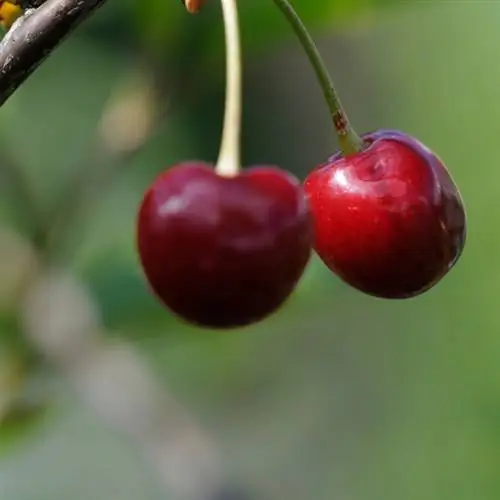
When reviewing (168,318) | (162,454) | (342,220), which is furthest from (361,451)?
(342,220)

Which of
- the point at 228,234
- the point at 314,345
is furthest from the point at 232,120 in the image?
the point at 314,345

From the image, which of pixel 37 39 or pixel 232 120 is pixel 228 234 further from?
pixel 37 39

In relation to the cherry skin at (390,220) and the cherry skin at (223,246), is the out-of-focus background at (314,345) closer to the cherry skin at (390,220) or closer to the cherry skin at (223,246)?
the cherry skin at (390,220)

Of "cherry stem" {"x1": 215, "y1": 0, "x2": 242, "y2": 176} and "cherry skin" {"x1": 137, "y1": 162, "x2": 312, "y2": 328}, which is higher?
"cherry stem" {"x1": 215, "y1": 0, "x2": 242, "y2": 176}

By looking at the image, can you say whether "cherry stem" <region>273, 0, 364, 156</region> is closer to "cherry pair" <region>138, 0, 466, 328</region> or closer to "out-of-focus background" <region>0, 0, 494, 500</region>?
"cherry pair" <region>138, 0, 466, 328</region>

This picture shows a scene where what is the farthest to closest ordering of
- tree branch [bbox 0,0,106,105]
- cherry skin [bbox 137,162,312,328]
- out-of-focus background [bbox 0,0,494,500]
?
1. out-of-focus background [bbox 0,0,494,500]
2. tree branch [bbox 0,0,106,105]
3. cherry skin [bbox 137,162,312,328]

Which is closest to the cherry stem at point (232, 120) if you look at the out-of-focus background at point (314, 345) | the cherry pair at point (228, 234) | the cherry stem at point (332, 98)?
the cherry pair at point (228, 234)

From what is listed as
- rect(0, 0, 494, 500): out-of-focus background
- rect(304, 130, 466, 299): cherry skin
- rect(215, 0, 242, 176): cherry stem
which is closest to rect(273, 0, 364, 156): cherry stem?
rect(304, 130, 466, 299): cherry skin
